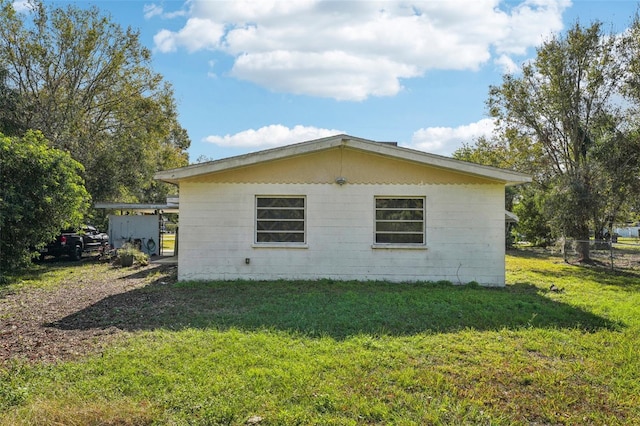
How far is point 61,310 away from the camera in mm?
7672

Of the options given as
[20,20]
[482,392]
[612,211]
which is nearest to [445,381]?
[482,392]

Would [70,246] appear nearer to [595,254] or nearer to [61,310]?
[61,310]

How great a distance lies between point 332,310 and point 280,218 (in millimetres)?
4035

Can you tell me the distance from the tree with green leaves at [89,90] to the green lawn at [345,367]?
12.1 metres

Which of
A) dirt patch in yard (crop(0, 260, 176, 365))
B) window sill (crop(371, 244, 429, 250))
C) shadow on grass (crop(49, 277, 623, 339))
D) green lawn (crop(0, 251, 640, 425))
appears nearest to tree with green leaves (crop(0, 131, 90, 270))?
dirt patch in yard (crop(0, 260, 176, 365))

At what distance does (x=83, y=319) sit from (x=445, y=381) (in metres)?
5.61

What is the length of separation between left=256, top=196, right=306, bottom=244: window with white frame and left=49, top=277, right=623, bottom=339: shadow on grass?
4.74 ft

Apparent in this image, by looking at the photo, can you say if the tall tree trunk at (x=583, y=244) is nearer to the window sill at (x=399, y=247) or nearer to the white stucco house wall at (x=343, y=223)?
the white stucco house wall at (x=343, y=223)

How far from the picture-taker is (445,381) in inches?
170

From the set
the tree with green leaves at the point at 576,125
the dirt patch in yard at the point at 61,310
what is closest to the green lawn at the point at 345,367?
the dirt patch in yard at the point at 61,310

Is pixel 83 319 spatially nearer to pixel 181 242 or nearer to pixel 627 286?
A: pixel 181 242

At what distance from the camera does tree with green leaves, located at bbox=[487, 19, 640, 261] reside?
15086mm

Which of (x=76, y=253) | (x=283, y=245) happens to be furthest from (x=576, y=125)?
(x=76, y=253)

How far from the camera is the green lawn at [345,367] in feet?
12.1
